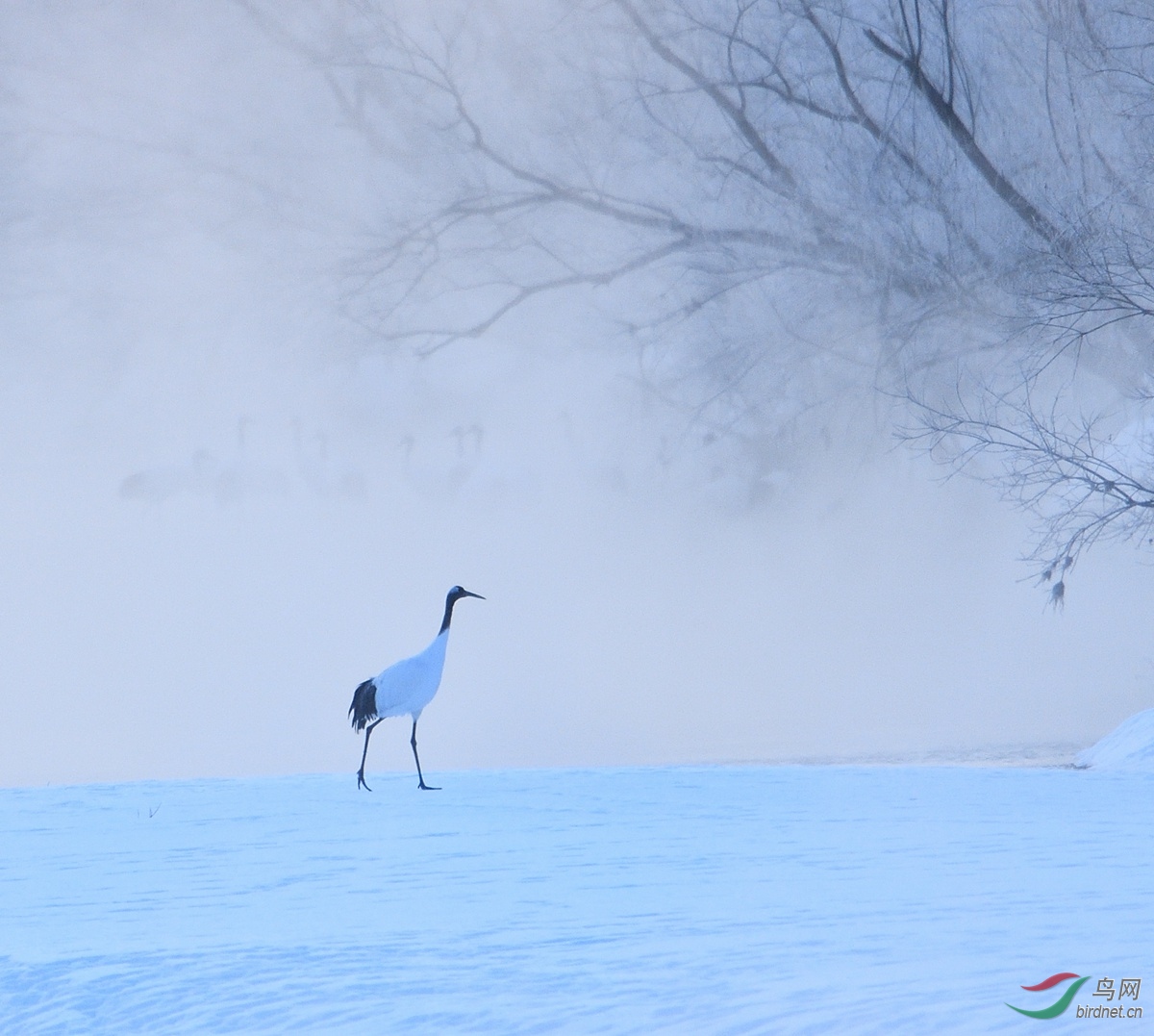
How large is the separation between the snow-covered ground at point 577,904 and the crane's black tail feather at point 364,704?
0.19m

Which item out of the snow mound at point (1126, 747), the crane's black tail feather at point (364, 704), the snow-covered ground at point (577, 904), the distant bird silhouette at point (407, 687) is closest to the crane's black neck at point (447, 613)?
the distant bird silhouette at point (407, 687)

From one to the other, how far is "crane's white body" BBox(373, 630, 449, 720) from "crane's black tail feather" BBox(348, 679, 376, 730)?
3 cm

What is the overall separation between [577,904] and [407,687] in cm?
112

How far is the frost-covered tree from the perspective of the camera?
12.1 ft

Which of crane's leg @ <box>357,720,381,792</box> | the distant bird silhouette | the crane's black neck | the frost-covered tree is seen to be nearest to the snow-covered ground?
crane's leg @ <box>357,720,381,792</box>

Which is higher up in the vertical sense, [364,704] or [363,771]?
[364,704]

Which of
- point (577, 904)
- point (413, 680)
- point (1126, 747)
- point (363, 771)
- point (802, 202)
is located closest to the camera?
point (577, 904)

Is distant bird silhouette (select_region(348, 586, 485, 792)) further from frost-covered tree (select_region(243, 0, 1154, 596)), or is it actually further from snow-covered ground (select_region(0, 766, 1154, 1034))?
frost-covered tree (select_region(243, 0, 1154, 596))

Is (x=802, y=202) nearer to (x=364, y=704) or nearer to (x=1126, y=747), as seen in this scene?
(x=1126, y=747)

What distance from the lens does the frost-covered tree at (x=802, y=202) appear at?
12.1 ft

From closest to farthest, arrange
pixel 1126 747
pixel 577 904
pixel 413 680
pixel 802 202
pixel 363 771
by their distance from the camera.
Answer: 1. pixel 577 904
2. pixel 413 680
3. pixel 363 771
4. pixel 1126 747
5. pixel 802 202

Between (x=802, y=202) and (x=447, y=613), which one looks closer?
(x=447, y=613)

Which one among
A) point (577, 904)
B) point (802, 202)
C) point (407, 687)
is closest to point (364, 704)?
point (407, 687)

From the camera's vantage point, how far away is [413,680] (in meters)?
3.20
